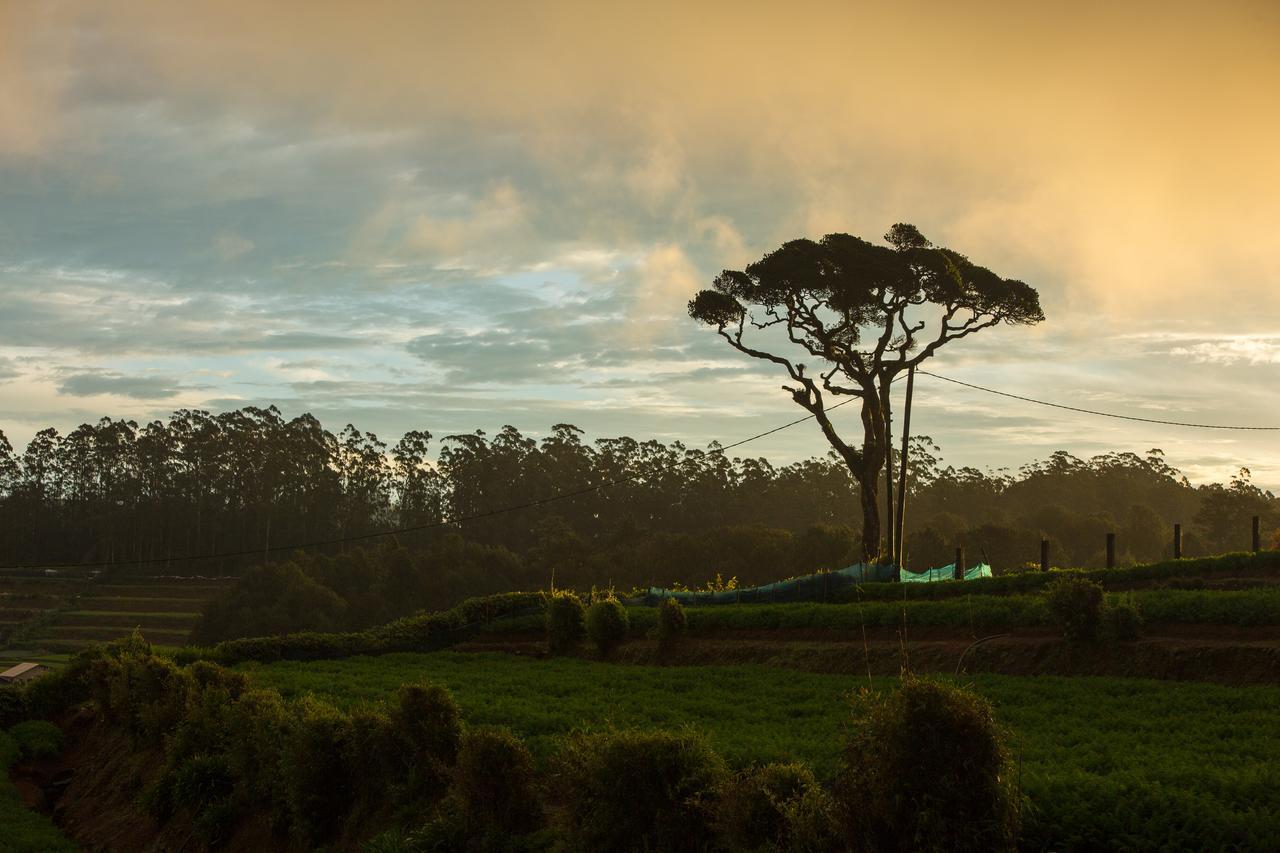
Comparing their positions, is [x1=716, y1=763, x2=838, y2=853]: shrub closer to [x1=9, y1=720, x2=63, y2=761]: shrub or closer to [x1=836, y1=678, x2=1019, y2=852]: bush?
[x1=836, y1=678, x2=1019, y2=852]: bush

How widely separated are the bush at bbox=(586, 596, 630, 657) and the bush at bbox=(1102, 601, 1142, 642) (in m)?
14.3

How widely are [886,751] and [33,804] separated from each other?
22.2 metres

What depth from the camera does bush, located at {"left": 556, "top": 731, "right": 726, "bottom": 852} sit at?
406 inches

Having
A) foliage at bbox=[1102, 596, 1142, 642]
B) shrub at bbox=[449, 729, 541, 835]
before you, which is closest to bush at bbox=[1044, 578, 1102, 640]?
foliage at bbox=[1102, 596, 1142, 642]

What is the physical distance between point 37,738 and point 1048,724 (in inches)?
1017

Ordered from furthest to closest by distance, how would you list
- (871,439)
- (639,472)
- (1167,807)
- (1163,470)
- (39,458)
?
(1163,470), (39,458), (639,472), (871,439), (1167,807)

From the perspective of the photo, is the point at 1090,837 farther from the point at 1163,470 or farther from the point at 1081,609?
the point at 1163,470

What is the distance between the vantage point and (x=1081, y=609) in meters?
19.1

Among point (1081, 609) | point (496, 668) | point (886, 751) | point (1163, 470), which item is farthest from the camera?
point (1163, 470)

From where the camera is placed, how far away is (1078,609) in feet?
62.9

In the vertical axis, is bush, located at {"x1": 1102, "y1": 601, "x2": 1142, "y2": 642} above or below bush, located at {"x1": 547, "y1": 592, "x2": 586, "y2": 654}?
above

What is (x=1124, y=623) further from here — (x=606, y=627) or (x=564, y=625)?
(x=564, y=625)

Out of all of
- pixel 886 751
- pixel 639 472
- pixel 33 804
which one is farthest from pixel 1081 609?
pixel 639 472

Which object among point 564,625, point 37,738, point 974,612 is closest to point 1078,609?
point 974,612
